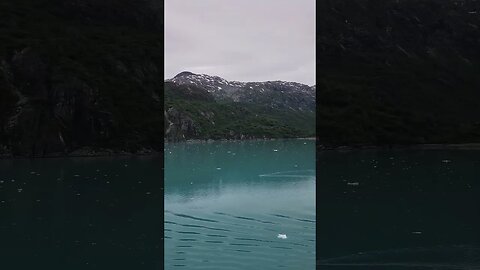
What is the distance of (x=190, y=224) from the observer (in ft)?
78.7
